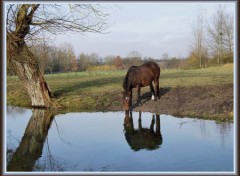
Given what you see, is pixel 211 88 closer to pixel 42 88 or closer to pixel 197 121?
pixel 197 121

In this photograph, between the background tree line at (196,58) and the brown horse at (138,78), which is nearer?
the brown horse at (138,78)

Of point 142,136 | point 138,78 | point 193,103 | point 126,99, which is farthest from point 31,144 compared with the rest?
point 193,103

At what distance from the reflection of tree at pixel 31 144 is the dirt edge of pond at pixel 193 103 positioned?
2.90 metres

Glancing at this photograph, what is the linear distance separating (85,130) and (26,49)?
Answer: 5.30m

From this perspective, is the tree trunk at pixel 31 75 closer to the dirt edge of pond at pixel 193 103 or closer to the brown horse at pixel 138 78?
the dirt edge of pond at pixel 193 103

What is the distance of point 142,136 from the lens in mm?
9344

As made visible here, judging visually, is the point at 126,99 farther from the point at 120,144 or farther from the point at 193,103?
the point at 120,144

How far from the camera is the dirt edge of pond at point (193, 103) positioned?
1136 cm

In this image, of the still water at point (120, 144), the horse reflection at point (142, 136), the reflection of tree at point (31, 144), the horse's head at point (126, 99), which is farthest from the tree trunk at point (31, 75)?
the horse reflection at point (142, 136)

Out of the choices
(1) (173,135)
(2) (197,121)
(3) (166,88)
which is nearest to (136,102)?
(3) (166,88)

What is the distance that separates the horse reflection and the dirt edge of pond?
5.07 ft

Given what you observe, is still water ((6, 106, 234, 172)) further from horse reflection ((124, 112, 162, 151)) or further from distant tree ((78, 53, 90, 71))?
distant tree ((78, 53, 90, 71))

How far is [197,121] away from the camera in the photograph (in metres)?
10.8

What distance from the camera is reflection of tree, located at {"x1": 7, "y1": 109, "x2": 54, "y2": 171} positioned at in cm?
713
